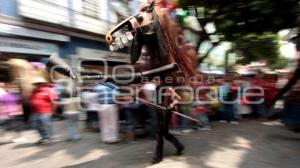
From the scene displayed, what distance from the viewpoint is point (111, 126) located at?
23.7 ft

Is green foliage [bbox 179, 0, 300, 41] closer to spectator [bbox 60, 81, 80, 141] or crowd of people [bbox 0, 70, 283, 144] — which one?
crowd of people [bbox 0, 70, 283, 144]

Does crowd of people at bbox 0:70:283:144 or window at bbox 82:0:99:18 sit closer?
crowd of people at bbox 0:70:283:144

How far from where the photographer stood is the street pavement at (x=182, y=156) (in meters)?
5.35

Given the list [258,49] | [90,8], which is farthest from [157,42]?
[258,49]

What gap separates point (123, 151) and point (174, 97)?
1.49 meters

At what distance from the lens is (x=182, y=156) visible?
225 inches

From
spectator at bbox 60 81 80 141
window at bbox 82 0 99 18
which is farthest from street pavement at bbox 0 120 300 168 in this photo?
window at bbox 82 0 99 18

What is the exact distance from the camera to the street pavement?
5348 millimetres

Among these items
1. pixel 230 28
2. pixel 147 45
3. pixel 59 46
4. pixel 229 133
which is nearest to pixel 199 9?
pixel 230 28

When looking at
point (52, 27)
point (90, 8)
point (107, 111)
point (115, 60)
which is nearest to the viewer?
point (107, 111)

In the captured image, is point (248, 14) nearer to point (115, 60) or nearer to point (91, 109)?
point (91, 109)

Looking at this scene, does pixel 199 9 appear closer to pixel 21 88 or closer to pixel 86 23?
pixel 21 88

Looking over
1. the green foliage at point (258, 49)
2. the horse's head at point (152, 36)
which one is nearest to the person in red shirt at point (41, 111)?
the horse's head at point (152, 36)

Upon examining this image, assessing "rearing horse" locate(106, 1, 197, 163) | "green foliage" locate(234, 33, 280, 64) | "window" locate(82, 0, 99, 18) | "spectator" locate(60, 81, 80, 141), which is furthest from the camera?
"green foliage" locate(234, 33, 280, 64)
